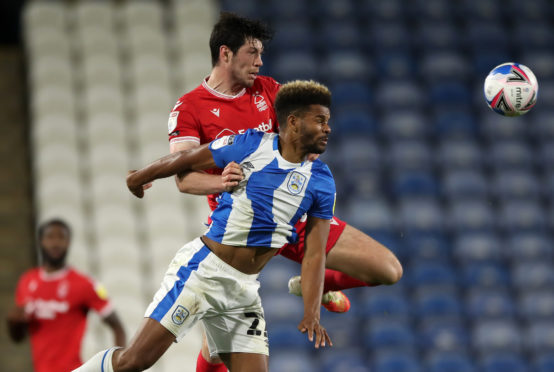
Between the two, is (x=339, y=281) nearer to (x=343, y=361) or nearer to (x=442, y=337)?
(x=343, y=361)

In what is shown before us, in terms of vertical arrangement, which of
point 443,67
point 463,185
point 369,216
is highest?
point 443,67

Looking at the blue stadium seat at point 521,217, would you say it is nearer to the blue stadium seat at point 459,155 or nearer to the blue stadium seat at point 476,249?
the blue stadium seat at point 476,249

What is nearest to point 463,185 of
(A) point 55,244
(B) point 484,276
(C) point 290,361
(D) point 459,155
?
(D) point 459,155

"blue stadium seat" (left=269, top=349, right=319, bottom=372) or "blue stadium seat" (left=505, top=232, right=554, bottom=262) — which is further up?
"blue stadium seat" (left=505, top=232, right=554, bottom=262)

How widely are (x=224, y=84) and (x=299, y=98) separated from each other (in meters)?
0.65

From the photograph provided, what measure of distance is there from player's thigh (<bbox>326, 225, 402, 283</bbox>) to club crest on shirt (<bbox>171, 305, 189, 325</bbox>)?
2.71ft

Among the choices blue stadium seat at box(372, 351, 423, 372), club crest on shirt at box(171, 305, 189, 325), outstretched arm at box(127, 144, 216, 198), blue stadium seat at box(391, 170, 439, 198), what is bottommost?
Answer: blue stadium seat at box(372, 351, 423, 372)

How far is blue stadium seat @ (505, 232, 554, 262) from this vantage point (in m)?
8.60

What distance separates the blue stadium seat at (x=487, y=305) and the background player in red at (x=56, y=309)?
143 inches

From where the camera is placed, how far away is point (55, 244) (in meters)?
6.08

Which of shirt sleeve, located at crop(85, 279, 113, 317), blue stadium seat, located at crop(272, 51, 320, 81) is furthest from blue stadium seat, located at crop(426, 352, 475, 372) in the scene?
shirt sleeve, located at crop(85, 279, 113, 317)

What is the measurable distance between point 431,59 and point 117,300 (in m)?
4.05

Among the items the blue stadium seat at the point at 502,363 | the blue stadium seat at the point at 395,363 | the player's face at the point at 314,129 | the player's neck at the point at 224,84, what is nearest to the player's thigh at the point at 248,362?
the player's face at the point at 314,129

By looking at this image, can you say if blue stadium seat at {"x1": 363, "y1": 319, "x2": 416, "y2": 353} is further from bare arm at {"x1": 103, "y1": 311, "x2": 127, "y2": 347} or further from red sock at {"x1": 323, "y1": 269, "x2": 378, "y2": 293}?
red sock at {"x1": 323, "y1": 269, "x2": 378, "y2": 293}
